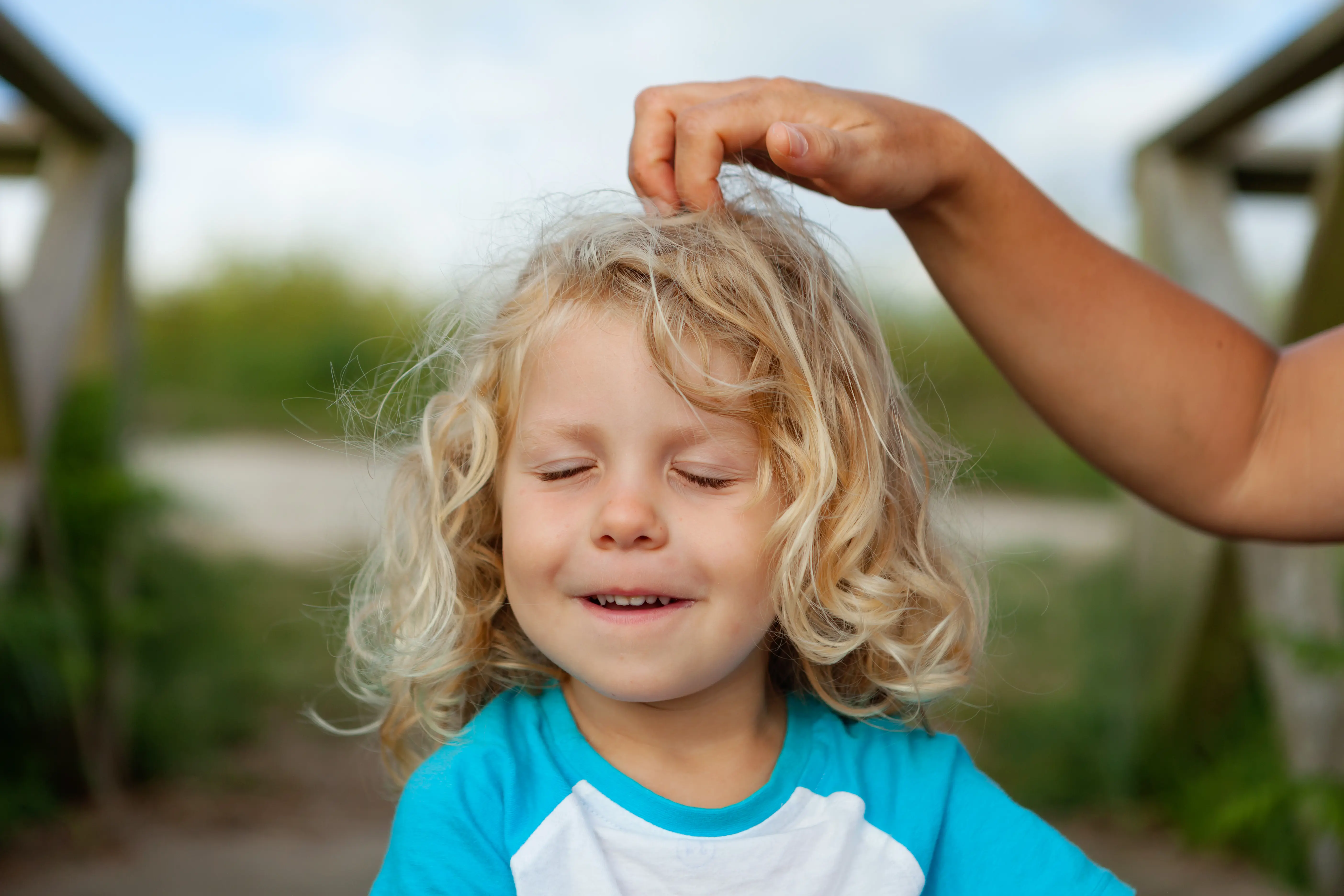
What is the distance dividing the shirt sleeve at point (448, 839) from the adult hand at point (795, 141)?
2.08 ft

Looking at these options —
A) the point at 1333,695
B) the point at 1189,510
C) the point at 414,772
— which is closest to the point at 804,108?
the point at 1189,510

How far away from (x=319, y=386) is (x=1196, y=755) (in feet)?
12.8

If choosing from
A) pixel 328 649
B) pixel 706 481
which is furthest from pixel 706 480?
pixel 328 649

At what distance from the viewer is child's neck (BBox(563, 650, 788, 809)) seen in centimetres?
123

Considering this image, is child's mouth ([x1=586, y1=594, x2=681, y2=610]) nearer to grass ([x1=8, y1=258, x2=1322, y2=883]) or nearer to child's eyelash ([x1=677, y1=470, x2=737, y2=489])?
child's eyelash ([x1=677, y1=470, x2=737, y2=489])

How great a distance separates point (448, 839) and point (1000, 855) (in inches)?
22.4

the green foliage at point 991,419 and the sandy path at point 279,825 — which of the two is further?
the green foliage at point 991,419

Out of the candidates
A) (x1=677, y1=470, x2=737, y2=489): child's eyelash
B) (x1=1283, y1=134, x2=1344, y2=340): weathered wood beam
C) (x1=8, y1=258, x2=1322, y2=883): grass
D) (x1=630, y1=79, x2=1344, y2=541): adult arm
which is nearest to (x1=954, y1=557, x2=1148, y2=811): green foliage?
(x1=8, y1=258, x2=1322, y2=883): grass

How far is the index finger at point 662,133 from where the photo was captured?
1.23 meters

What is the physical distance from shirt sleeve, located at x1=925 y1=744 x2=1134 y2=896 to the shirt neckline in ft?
0.57

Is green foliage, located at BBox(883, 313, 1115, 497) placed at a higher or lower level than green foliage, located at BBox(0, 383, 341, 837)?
higher

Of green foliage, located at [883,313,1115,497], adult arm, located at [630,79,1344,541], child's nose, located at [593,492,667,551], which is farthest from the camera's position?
green foliage, located at [883,313,1115,497]

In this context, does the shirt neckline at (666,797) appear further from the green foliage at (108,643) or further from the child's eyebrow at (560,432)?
the green foliage at (108,643)

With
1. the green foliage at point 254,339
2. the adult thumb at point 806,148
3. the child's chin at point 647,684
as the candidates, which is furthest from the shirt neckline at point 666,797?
the green foliage at point 254,339
